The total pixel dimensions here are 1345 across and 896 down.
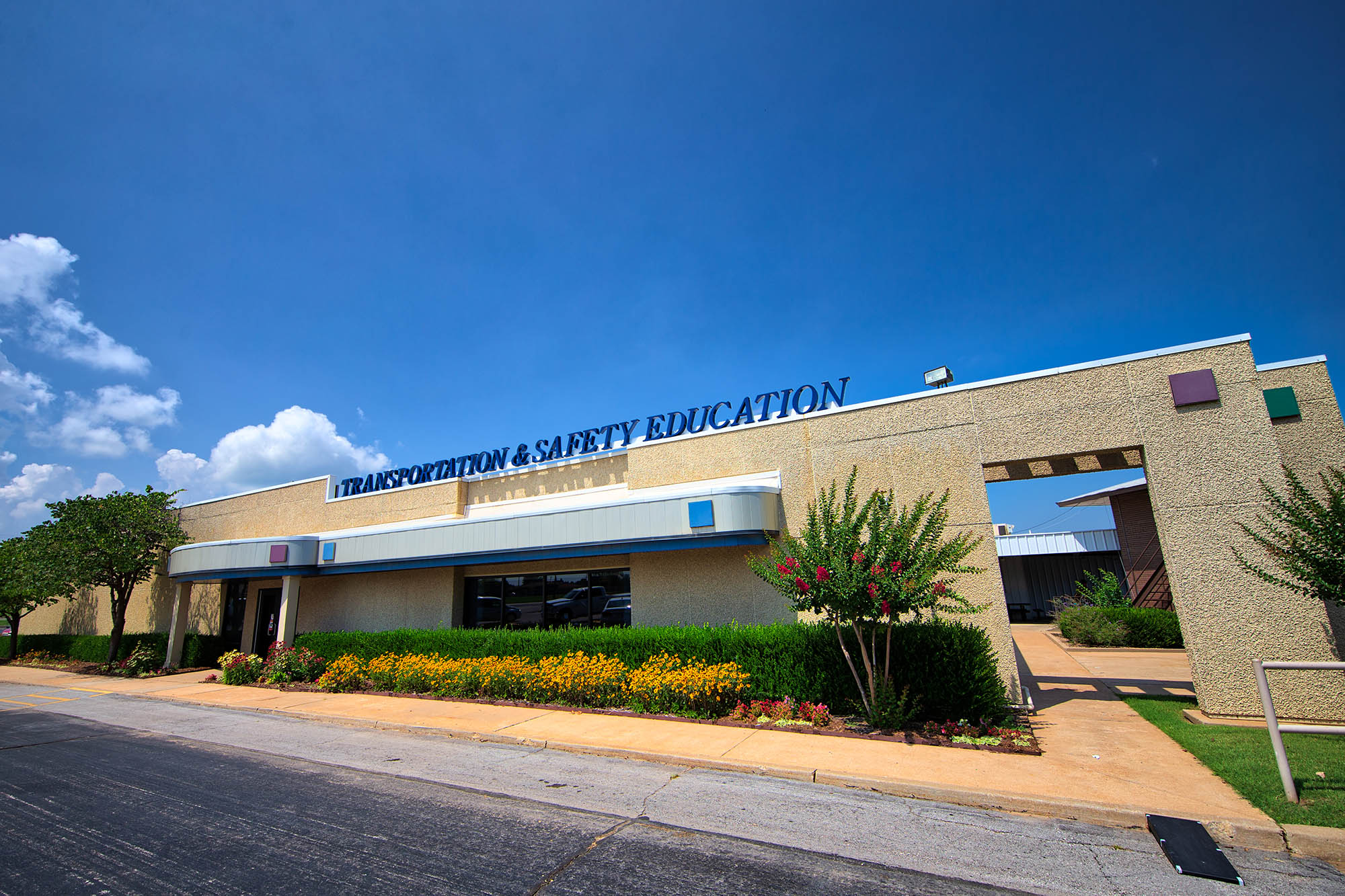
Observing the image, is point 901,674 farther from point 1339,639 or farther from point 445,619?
point 445,619

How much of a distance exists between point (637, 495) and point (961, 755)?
846 cm

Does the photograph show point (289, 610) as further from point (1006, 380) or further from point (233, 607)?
point (1006, 380)

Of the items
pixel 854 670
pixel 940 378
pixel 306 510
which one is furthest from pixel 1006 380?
pixel 306 510

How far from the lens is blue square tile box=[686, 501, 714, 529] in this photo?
40.1 feet

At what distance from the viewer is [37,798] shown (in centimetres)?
695

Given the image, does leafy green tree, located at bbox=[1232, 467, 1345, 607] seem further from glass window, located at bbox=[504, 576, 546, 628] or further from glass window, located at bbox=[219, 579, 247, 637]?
glass window, located at bbox=[219, 579, 247, 637]

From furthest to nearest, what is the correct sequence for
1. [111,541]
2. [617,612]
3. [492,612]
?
[111,541]
[492,612]
[617,612]

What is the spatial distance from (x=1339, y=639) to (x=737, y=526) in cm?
975

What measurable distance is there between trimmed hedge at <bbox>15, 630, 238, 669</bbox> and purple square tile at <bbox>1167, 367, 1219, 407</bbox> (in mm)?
27690

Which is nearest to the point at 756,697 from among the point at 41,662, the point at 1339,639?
the point at 1339,639

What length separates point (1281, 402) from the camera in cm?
1019

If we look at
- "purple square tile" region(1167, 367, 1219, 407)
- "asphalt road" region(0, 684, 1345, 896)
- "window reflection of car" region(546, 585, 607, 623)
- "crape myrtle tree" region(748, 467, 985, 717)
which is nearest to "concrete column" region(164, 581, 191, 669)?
"window reflection of car" region(546, 585, 607, 623)

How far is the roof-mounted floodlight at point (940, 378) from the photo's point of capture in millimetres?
12078

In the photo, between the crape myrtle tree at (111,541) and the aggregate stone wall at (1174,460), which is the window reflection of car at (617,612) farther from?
the crape myrtle tree at (111,541)
